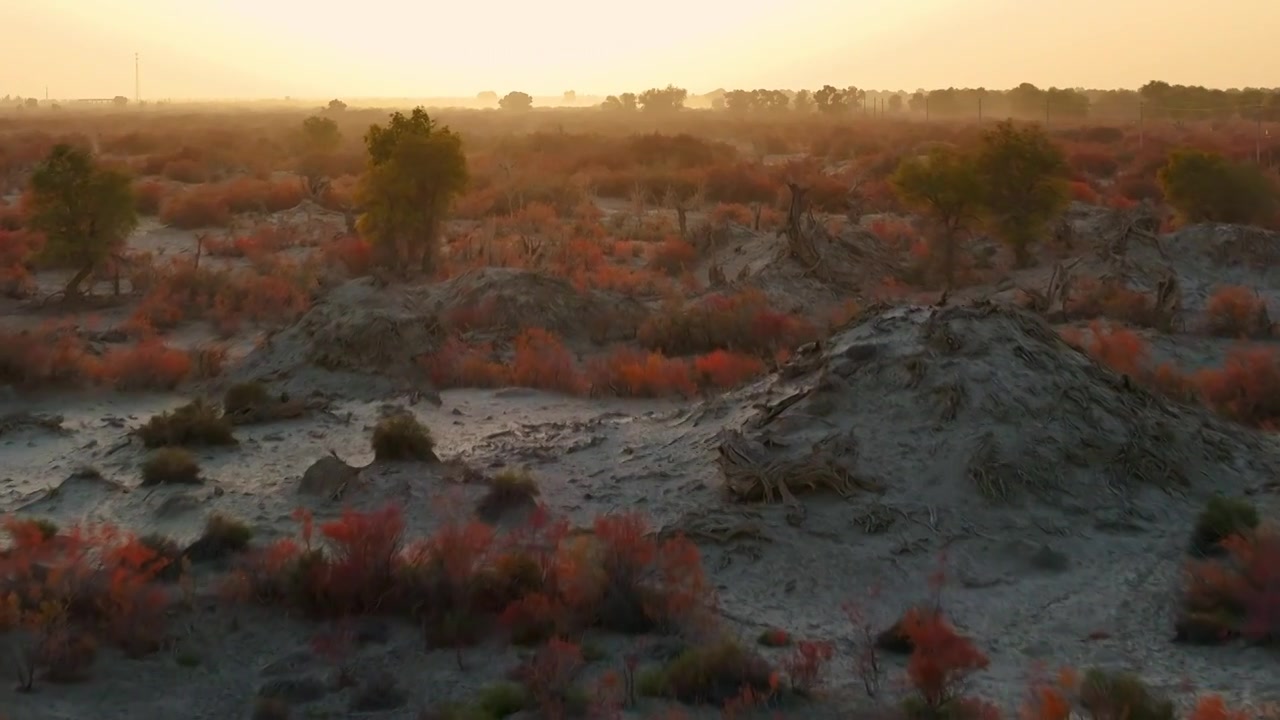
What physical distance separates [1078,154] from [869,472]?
27614 millimetres

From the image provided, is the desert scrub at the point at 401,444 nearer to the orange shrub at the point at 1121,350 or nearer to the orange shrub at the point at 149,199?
the orange shrub at the point at 1121,350

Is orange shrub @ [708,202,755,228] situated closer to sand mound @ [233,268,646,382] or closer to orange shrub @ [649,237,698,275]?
orange shrub @ [649,237,698,275]

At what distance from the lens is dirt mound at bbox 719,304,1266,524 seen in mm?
8492

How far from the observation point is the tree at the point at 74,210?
1698 cm

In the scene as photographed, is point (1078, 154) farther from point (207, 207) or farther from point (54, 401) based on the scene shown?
point (54, 401)

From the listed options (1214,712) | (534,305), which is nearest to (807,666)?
(1214,712)

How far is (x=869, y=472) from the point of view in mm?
8680

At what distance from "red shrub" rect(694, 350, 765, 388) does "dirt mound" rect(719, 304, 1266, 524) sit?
255cm

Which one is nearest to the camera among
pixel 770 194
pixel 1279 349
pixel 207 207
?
pixel 1279 349

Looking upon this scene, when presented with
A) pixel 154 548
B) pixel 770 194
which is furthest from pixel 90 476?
pixel 770 194

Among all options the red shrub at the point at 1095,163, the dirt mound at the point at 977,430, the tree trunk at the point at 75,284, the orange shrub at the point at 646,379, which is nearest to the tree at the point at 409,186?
the tree trunk at the point at 75,284

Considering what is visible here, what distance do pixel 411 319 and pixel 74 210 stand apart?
6854 millimetres

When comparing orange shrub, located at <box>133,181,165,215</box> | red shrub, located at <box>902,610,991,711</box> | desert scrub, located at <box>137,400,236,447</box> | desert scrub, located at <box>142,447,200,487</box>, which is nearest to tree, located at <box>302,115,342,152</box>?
orange shrub, located at <box>133,181,165,215</box>

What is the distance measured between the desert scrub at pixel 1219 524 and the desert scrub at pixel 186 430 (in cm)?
787
